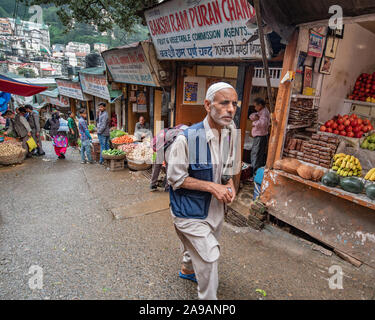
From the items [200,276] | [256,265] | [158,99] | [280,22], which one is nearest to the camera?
[200,276]

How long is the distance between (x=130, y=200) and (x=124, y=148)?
2.87m

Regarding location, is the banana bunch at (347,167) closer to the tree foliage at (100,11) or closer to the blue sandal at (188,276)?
the blue sandal at (188,276)

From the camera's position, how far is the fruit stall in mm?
3375

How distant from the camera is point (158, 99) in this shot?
911 cm

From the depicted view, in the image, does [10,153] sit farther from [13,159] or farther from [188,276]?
[188,276]

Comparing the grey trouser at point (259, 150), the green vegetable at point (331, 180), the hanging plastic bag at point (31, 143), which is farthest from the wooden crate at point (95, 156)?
the green vegetable at point (331, 180)

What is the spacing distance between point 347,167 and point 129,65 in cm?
749

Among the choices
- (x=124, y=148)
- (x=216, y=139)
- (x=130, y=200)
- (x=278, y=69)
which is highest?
(x=278, y=69)

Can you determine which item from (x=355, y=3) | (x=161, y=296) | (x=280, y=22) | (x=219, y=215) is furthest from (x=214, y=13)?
(x=161, y=296)

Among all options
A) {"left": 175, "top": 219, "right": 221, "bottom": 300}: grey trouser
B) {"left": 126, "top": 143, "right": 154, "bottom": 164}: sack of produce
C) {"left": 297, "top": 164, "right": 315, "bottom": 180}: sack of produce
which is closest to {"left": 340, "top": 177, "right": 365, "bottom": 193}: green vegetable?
{"left": 297, "top": 164, "right": 315, "bottom": 180}: sack of produce

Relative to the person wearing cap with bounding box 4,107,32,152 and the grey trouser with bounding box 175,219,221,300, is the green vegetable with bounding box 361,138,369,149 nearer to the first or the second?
the grey trouser with bounding box 175,219,221,300

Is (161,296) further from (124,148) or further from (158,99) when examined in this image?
(158,99)

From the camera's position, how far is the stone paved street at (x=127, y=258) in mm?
2900

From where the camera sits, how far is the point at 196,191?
221 cm
